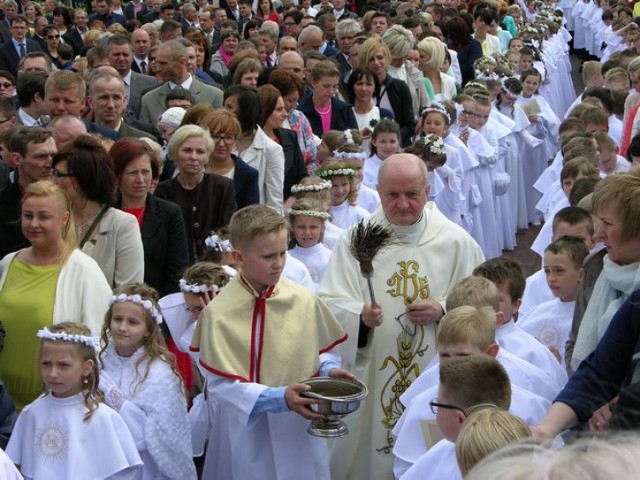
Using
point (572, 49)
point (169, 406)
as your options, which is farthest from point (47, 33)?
point (572, 49)

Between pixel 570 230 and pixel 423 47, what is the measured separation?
22.7 ft

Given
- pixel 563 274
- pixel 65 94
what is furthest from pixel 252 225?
pixel 65 94

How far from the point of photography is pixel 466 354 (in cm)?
446

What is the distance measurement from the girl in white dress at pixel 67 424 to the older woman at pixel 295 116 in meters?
4.80

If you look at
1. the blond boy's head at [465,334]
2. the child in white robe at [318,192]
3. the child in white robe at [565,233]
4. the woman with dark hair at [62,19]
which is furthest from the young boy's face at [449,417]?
the woman with dark hair at [62,19]

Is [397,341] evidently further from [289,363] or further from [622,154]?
[622,154]

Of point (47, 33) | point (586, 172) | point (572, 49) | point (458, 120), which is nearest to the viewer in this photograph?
point (586, 172)

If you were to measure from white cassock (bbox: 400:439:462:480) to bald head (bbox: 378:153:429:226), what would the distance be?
1956 millimetres

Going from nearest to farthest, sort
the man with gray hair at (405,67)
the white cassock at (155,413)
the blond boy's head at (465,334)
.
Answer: the blond boy's head at (465,334), the white cassock at (155,413), the man with gray hair at (405,67)

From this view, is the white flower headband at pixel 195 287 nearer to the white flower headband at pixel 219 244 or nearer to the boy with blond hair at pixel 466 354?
the white flower headband at pixel 219 244

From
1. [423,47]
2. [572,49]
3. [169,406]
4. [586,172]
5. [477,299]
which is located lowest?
[169,406]

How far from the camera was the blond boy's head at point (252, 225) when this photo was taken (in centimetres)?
510

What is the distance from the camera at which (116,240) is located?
20.4ft

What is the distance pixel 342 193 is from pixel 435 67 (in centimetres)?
518
